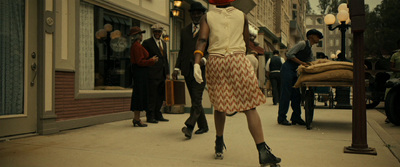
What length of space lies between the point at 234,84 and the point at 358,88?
5.06 ft

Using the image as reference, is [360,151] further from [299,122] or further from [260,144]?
[299,122]

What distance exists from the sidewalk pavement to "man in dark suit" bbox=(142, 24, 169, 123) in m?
0.92

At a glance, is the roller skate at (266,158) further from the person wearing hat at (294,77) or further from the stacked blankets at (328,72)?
the person wearing hat at (294,77)

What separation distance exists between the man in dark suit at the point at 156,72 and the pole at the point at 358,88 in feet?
12.5

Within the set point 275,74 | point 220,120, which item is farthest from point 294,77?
point 275,74

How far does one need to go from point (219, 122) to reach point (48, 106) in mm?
3151

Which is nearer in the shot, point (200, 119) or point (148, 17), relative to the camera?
point (200, 119)

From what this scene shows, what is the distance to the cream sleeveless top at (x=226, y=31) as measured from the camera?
3391 millimetres

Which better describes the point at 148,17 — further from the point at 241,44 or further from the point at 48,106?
the point at 241,44

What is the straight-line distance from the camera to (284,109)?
6.43 m

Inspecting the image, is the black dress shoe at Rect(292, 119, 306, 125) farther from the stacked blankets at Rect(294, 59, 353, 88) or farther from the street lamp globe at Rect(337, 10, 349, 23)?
the street lamp globe at Rect(337, 10, 349, 23)

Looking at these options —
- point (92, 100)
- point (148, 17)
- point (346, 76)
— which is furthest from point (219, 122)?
point (148, 17)

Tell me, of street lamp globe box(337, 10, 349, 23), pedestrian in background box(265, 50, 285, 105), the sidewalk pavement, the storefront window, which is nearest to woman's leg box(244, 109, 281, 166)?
the sidewalk pavement

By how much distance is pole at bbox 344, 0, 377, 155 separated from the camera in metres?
3.81
